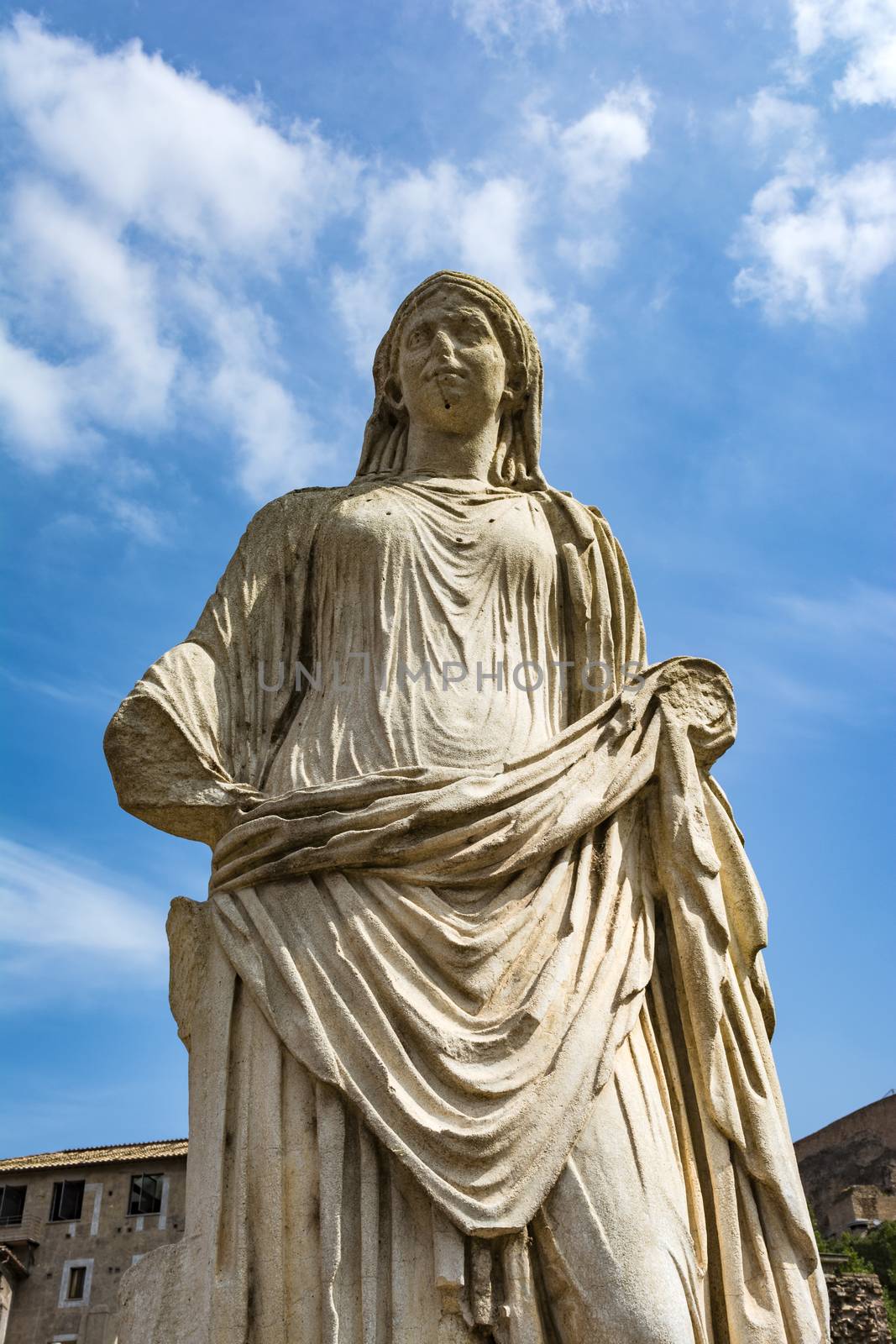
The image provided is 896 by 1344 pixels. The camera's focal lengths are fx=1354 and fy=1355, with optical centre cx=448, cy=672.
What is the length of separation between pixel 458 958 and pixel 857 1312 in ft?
70.0

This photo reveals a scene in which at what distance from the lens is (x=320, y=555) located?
6.08 meters

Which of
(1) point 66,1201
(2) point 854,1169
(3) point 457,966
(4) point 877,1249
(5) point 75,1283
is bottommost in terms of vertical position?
(3) point 457,966

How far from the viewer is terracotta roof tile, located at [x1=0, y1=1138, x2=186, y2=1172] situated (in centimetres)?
3161

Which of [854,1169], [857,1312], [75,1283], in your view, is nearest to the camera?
[857,1312]

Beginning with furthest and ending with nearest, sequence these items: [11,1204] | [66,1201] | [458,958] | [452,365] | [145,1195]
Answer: [11,1204] < [66,1201] < [145,1195] < [452,365] < [458,958]

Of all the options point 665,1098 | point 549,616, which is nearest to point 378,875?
point 665,1098

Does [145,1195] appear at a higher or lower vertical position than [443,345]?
higher

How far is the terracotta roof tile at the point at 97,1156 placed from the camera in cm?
3161

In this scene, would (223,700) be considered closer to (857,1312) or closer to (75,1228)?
(857,1312)

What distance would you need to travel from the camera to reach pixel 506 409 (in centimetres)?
686

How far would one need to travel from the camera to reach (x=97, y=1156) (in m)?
32.2

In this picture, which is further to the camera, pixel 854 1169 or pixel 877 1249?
pixel 854 1169

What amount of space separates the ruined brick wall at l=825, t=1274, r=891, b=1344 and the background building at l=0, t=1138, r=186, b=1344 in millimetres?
14520

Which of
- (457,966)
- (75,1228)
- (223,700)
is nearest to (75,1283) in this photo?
(75,1228)
